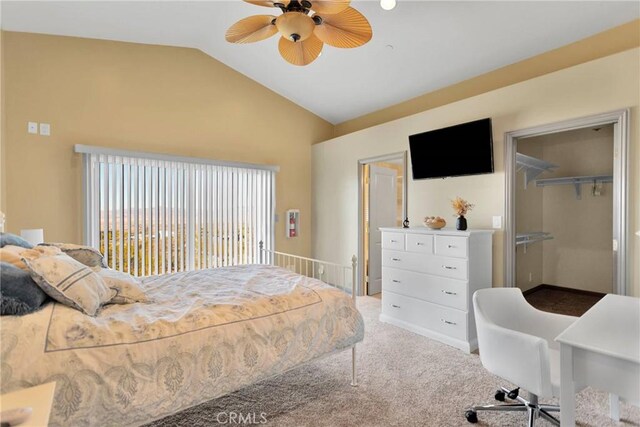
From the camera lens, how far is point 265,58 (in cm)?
435

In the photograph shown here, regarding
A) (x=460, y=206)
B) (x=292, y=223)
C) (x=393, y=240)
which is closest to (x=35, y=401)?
(x=393, y=240)

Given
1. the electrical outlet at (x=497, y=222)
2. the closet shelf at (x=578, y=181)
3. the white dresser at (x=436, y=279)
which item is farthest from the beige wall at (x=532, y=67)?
the closet shelf at (x=578, y=181)

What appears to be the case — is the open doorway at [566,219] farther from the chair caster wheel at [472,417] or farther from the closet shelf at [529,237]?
the chair caster wheel at [472,417]

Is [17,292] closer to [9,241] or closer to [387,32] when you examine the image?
[9,241]

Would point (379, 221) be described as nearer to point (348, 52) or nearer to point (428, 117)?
point (428, 117)

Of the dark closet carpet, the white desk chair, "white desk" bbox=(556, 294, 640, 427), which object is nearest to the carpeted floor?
the white desk chair

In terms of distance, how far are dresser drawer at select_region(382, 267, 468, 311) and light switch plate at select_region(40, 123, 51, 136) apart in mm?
4224

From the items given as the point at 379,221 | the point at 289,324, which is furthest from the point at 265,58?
the point at 289,324

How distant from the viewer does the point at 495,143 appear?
3396mm

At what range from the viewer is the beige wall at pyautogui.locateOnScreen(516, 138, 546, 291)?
473 centimetres

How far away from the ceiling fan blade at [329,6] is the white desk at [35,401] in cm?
241

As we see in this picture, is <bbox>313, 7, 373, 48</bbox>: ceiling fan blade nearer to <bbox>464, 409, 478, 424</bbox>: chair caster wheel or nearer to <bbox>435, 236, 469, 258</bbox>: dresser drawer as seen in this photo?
<bbox>435, 236, 469, 258</bbox>: dresser drawer

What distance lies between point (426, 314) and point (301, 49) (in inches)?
115

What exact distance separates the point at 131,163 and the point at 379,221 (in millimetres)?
3635
